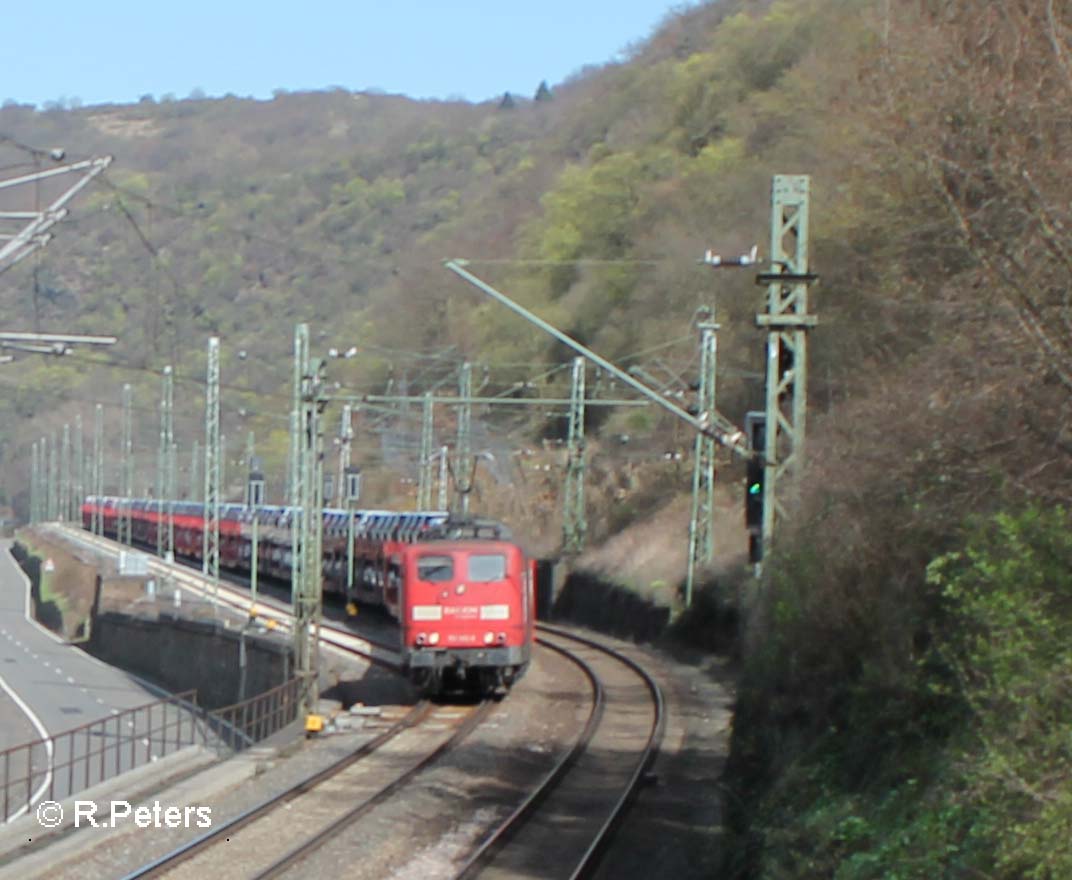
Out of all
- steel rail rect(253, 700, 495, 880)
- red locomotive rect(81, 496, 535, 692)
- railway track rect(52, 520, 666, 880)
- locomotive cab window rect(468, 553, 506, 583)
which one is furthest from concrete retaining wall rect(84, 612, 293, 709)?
steel rail rect(253, 700, 495, 880)

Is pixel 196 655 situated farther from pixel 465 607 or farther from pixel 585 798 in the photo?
pixel 585 798

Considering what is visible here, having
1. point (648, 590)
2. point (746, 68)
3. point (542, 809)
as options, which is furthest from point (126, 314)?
point (542, 809)

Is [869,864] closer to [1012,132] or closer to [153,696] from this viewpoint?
[1012,132]

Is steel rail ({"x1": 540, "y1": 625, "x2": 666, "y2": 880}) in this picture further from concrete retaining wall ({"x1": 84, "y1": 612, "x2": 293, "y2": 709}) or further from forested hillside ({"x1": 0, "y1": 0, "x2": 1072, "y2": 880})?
concrete retaining wall ({"x1": 84, "y1": 612, "x2": 293, "y2": 709})

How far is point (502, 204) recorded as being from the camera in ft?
349

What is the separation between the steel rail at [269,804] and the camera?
14.8 metres

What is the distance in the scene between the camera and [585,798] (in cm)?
1856

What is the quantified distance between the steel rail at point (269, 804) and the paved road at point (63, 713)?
22.9ft

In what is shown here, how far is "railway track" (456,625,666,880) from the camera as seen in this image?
14976mm

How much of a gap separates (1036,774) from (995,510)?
106 inches

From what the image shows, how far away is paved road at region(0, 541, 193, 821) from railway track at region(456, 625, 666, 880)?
8.71 metres

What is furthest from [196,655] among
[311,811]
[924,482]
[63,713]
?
[924,482]

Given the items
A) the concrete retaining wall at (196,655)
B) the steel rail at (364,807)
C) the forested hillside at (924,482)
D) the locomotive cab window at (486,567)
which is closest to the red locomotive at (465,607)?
the locomotive cab window at (486,567)

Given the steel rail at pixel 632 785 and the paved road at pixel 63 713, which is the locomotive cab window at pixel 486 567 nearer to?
the steel rail at pixel 632 785
